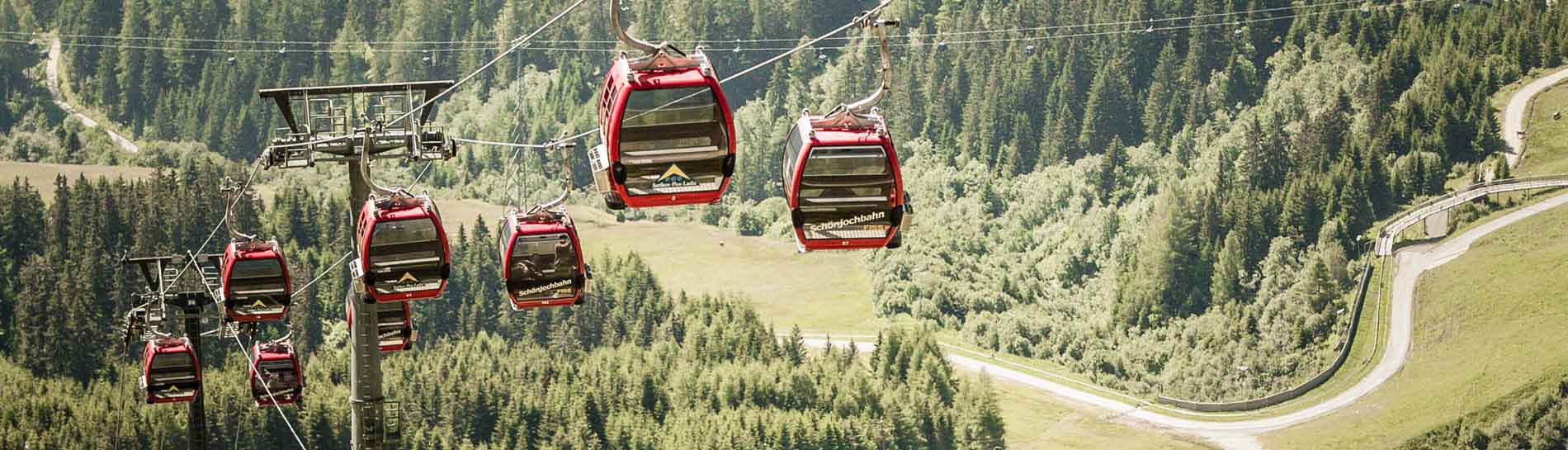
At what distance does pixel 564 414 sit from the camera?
14512 cm

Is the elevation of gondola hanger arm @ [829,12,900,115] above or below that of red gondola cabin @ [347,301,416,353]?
above

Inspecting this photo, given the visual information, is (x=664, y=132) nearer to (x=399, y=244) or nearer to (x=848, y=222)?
(x=848, y=222)

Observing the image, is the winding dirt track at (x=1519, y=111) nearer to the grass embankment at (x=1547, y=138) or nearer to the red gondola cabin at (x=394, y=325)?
the grass embankment at (x=1547, y=138)

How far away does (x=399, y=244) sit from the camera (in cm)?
4341

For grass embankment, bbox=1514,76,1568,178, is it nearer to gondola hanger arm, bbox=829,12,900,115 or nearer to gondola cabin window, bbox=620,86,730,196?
gondola cabin window, bbox=620,86,730,196

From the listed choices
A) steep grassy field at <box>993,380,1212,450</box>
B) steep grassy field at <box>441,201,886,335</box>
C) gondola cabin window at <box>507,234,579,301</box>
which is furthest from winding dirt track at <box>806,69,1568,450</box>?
gondola cabin window at <box>507,234,579,301</box>

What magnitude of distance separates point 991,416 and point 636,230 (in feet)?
160

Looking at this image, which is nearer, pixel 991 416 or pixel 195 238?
pixel 991 416

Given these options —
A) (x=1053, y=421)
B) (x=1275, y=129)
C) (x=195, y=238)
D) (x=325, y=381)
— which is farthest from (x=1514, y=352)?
(x=195, y=238)

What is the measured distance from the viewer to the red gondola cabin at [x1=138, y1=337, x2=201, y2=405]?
73.1 meters

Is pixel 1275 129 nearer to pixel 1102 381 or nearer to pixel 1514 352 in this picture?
pixel 1102 381

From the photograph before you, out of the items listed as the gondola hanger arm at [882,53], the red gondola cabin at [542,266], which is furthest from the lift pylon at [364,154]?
the gondola hanger arm at [882,53]

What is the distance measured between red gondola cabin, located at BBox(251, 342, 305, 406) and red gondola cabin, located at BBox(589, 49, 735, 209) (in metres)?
38.9

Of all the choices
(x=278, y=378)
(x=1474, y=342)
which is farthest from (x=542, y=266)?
(x=1474, y=342)
